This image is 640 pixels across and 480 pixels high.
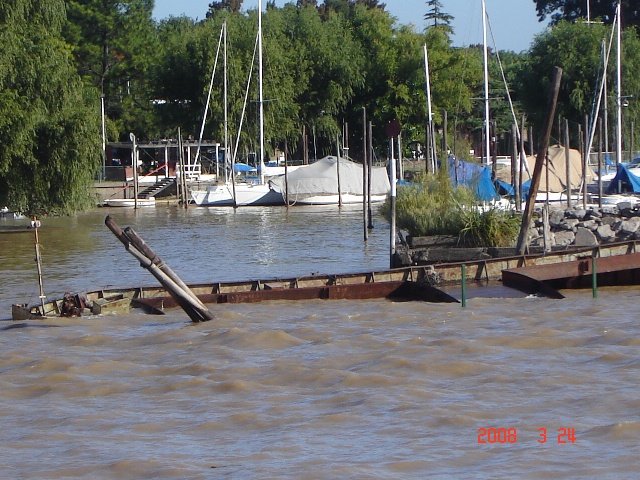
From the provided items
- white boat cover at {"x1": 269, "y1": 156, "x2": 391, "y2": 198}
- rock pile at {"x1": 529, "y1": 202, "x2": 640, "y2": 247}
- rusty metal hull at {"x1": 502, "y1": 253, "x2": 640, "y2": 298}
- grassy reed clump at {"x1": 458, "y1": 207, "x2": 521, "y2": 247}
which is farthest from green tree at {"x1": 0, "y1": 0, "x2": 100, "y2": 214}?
rusty metal hull at {"x1": 502, "y1": 253, "x2": 640, "y2": 298}

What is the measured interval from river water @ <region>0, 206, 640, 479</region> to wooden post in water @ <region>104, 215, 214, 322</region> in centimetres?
34

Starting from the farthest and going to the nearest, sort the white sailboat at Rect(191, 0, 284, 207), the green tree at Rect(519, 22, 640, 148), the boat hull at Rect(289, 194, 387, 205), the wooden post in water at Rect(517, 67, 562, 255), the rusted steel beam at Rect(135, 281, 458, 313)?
1. the green tree at Rect(519, 22, 640, 148)
2. the white sailboat at Rect(191, 0, 284, 207)
3. the boat hull at Rect(289, 194, 387, 205)
4. the wooden post in water at Rect(517, 67, 562, 255)
5. the rusted steel beam at Rect(135, 281, 458, 313)

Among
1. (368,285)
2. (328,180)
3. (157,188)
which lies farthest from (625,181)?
(157,188)

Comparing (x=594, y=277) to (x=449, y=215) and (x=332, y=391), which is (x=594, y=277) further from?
(x=332, y=391)

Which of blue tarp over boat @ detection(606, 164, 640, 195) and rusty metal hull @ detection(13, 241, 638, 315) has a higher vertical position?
blue tarp over boat @ detection(606, 164, 640, 195)

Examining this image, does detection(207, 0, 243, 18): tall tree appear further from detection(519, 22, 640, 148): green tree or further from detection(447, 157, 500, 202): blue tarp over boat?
detection(447, 157, 500, 202): blue tarp over boat

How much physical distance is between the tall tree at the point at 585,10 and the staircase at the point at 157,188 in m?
37.3

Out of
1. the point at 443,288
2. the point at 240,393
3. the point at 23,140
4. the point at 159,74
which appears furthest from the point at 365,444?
the point at 159,74

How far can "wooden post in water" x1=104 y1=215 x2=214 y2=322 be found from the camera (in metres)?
16.0

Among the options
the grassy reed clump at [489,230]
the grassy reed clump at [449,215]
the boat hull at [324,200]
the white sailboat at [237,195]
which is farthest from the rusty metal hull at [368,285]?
the white sailboat at [237,195]

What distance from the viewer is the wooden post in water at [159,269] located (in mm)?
15969

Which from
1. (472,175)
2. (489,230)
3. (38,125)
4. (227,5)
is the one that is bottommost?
(489,230)

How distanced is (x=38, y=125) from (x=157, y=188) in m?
25.1

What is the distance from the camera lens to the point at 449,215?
24.8 m
